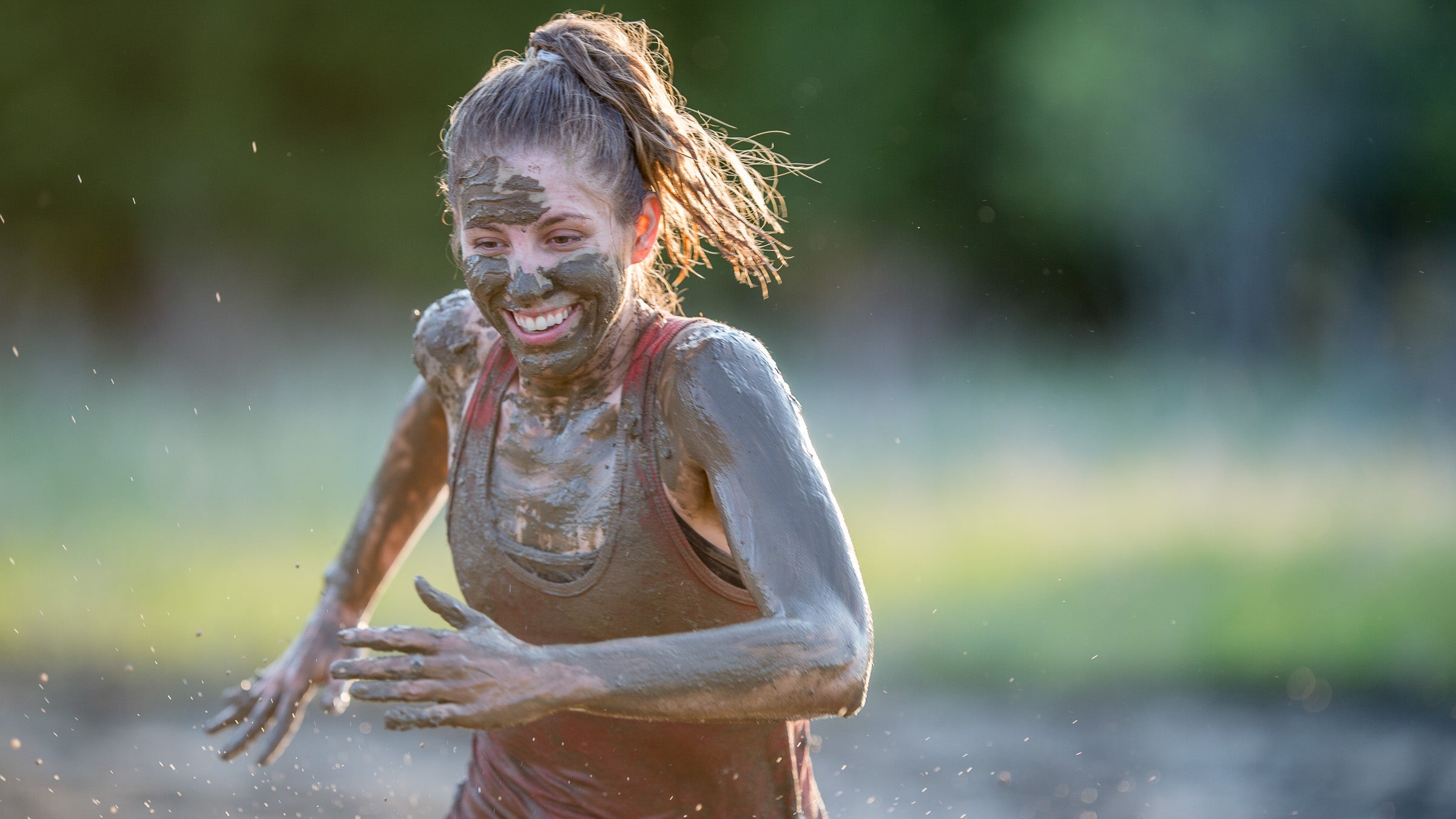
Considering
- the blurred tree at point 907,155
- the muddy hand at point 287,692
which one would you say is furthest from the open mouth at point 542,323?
the blurred tree at point 907,155

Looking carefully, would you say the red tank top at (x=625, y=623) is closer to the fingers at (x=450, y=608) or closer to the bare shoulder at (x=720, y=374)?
the bare shoulder at (x=720, y=374)

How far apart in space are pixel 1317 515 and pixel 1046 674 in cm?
264

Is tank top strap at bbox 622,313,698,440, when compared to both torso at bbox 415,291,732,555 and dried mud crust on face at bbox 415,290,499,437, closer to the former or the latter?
torso at bbox 415,291,732,555

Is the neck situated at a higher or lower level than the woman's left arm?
higher

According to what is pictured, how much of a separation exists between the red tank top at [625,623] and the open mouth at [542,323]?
0.49 ft

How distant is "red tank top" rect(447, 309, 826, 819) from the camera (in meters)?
2.32

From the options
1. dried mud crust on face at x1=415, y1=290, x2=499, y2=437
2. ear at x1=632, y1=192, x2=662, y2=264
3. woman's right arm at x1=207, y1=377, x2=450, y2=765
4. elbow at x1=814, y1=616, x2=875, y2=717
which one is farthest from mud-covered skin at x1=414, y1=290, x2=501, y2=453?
elbow at x1=814, y1=616, x2=875, y2=717

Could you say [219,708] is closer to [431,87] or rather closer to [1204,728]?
[1204,728]

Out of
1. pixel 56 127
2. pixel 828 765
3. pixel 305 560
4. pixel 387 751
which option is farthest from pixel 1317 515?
pixel 56 127

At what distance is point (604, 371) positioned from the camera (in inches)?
95.7

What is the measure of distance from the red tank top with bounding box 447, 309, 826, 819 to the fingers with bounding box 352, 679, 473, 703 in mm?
594

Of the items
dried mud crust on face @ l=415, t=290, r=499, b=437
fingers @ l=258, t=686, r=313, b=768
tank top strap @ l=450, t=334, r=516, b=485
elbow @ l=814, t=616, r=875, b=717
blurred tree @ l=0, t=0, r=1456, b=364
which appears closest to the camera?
elbow @ l=814, t=616, r=875, b=717

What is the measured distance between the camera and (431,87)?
11.1 metres

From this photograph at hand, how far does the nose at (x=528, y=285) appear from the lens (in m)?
2.28
